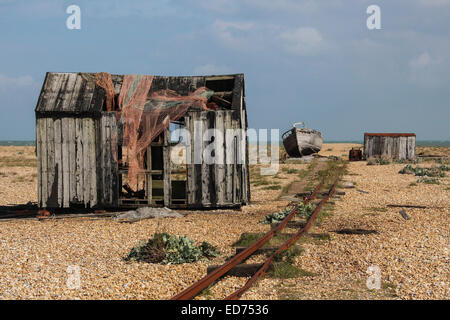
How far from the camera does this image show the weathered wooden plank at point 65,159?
1359 centimetres

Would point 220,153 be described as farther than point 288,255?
Yes

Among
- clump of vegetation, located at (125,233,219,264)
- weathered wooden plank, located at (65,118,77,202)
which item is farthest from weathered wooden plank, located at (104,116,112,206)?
clump of vegetation, located at (125,233,219,264)

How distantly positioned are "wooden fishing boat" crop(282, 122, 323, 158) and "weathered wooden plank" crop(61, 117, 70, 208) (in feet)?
92.9

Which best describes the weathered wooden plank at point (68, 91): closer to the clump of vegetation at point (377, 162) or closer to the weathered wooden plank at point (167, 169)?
the weathered wooden plank at point (167, 169)

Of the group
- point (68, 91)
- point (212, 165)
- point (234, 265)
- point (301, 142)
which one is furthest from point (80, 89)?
point (301, 142)

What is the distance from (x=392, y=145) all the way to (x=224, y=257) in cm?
3325

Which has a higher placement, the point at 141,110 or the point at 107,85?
the point at 107,85

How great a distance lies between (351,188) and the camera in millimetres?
18625

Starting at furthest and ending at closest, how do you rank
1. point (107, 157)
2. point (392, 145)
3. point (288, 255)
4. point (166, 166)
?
point (392, 145), point (107, 157), point (166, 166), point (288, 255)

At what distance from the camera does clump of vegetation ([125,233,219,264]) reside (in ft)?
25.0

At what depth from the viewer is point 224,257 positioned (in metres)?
7.87

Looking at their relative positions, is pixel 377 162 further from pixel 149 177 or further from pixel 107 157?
pixel 107 157

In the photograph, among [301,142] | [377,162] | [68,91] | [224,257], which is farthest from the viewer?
[301,142]
